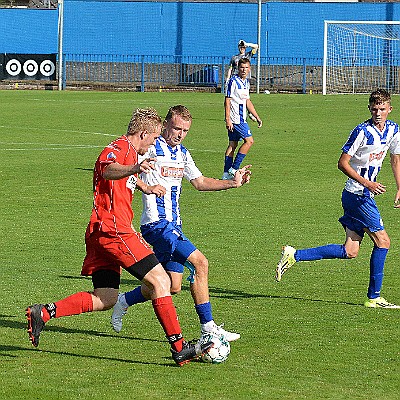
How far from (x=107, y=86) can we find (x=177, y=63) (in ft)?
13.7

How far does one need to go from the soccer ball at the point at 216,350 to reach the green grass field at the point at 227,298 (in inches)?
3.4

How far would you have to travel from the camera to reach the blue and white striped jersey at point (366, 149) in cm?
1034

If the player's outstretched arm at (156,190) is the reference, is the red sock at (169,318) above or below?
below

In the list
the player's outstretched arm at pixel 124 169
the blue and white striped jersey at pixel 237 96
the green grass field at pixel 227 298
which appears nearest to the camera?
the player's outstretched arm at pixel 124 169

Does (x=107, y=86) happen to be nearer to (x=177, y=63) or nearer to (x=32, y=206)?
(x=177, y=63)

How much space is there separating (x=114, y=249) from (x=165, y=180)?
120 cm

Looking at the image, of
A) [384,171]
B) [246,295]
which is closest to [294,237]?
[246,295]

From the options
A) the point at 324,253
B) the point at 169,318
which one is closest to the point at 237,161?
the point at 324,253

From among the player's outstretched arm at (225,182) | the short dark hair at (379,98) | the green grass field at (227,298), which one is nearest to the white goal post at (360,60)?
the green grass field at (227,298)

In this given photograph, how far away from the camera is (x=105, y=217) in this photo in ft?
26.2

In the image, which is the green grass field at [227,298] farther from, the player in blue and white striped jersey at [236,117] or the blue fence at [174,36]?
the blue fence at [174,36]

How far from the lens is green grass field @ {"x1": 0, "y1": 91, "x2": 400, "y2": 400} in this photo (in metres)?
7.49

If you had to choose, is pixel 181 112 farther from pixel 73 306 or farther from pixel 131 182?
pixel 73 306

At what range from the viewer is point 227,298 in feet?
34.5
